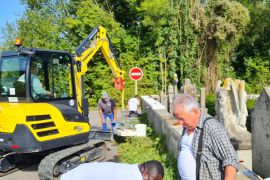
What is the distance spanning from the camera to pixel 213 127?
374cm

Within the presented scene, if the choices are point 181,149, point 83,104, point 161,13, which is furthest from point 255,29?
point 181,149

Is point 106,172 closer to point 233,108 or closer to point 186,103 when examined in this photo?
point 186,103

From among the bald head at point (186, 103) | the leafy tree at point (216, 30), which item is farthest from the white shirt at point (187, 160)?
the leafy tree at point (216, 30)

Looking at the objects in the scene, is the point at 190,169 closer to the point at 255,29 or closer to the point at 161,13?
the point at 161,13

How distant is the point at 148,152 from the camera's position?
9961 mm

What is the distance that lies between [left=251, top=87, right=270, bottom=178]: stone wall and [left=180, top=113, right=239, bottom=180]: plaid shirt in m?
2.09

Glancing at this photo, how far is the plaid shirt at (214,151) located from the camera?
3.65m

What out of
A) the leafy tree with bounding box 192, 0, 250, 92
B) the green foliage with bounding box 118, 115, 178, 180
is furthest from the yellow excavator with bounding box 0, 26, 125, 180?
the leafy tree with bounding box 192, 0, 250, 92

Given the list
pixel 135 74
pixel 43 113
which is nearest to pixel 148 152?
pixel 43 113

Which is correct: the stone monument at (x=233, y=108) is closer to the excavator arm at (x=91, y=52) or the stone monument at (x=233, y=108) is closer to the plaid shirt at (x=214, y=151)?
the excavator arm at (x=91, y=52)

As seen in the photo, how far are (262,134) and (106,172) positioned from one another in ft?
9.68

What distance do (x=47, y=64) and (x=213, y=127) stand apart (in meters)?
6.58

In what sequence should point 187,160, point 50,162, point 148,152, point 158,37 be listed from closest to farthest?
point 187,160
point 50,162
point 148,152
point 158,37

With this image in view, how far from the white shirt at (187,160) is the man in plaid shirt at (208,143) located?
135 millimetres
